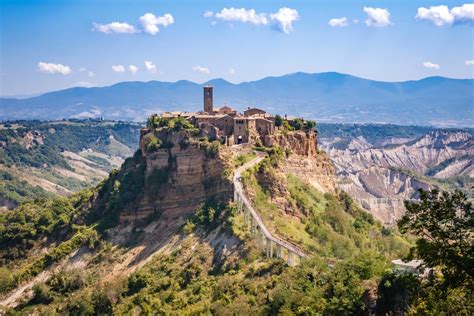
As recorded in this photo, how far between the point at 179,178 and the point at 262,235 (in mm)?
17158

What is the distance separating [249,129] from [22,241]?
30193 mm

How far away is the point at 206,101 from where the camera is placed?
→ 3206 inches

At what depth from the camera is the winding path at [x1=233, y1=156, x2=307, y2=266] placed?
4909cm

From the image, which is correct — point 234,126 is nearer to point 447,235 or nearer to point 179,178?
point 179,178

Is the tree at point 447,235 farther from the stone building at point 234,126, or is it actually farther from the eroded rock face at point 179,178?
the stone building at point 234,126

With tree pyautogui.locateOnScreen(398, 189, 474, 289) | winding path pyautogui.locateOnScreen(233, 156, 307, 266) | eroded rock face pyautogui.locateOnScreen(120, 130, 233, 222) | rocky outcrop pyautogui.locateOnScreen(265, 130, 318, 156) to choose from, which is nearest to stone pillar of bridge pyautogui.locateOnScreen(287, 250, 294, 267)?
winding path pyautogui.locateOnScreen(233, 156, 307, 266)

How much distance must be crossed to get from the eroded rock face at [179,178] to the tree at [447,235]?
3677cm

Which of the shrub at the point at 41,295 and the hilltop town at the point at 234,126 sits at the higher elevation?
the hilltop town at the point at 234,126

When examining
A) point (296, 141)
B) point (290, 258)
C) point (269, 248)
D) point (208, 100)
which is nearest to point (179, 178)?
point (296, 141)

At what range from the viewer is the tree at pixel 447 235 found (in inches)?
940

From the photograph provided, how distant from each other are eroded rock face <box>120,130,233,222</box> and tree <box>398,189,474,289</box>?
3677cm

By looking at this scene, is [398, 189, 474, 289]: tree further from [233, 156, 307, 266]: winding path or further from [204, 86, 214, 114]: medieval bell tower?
[204, 86, 214, 114]: medieval bell tower

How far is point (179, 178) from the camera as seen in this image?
219ft

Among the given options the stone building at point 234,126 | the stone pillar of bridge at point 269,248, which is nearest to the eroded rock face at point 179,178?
the stone building at point 234,126
